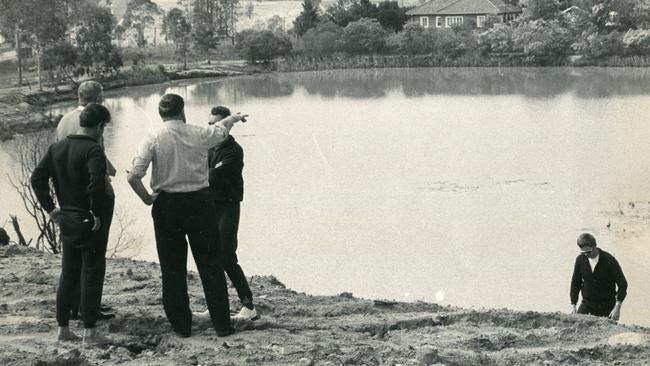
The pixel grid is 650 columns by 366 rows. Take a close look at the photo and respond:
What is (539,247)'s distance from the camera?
14.3 meters

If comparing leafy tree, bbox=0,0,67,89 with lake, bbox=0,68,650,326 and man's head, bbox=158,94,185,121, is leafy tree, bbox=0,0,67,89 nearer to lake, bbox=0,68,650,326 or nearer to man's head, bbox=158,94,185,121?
lake, bbox=0,68,650,326

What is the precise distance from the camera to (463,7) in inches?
3108

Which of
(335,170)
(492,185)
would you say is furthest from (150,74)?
(492,185)

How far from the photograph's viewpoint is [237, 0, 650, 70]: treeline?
201ft

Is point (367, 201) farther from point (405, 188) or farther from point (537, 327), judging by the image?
point (537, 327)

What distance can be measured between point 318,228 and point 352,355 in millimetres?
10942

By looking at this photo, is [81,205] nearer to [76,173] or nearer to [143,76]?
[76,173]

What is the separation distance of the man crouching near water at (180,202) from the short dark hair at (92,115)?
280 mm

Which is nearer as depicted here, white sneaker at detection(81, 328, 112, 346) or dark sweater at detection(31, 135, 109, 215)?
dark sweater at detection(31, 135, 109, 215)

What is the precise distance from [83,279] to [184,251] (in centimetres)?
61

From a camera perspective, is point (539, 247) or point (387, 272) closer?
point (387, 272)

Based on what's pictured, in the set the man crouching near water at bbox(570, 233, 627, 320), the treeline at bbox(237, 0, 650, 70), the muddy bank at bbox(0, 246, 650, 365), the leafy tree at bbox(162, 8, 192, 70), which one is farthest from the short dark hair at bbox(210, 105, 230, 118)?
the leafy tree at bbox(162, 8, 192, 70)

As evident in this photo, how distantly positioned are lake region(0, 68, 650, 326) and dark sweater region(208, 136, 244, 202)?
673 millimetres

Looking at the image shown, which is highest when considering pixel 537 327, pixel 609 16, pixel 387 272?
pixel 609 16
